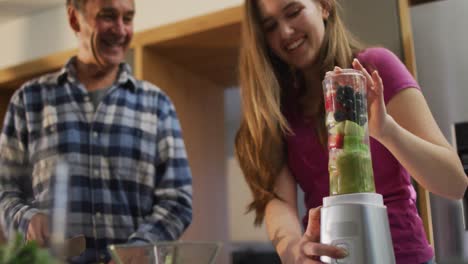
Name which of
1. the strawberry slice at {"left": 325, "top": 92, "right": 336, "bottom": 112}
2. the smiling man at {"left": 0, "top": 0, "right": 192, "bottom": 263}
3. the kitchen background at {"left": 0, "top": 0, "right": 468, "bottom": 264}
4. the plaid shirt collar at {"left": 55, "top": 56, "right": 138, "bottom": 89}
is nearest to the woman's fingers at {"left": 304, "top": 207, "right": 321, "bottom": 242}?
the strawberry slice at {"left": 325, "top": 92, "right": 336, "bottom": 112}

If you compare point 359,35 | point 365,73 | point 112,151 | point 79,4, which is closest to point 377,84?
point 365,73

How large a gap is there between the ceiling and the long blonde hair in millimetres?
815

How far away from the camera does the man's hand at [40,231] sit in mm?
331

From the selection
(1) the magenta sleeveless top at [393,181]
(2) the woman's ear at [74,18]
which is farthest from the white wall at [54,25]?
(1) the magenta sleeveless top at [393,181]

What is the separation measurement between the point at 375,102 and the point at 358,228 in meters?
0.13

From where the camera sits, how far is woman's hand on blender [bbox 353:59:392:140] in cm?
55

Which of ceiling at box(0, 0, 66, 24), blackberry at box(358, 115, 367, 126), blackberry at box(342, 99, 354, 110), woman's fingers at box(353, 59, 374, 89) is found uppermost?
ceiling at box(0, 0, 66, 24)

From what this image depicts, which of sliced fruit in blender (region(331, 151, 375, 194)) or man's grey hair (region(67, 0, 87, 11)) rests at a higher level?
man's grey hair (region(67, 0, 87, 11))

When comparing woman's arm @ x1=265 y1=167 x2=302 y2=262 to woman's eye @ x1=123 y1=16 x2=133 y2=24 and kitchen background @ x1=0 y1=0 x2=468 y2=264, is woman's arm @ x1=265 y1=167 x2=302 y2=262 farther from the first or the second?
woman's eye @ x1=123 y1=16 x2=133 y2=24

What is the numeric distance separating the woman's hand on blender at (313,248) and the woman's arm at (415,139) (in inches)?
4.3

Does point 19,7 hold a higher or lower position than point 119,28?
higher

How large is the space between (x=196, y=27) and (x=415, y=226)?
880 millimetres

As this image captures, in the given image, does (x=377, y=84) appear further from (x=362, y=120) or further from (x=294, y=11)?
(x=294, y=11)

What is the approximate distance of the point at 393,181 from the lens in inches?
27.3
